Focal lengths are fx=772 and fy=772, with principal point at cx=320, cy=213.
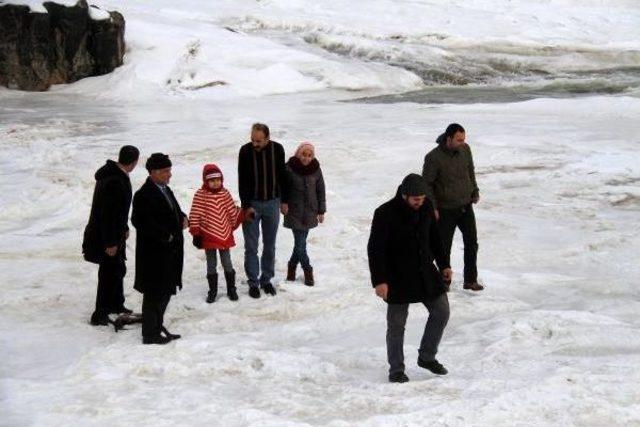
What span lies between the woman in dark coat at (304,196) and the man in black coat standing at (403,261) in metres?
2.46

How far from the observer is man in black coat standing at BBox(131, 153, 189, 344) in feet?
19.7

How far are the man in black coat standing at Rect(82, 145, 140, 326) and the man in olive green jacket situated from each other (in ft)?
8.90

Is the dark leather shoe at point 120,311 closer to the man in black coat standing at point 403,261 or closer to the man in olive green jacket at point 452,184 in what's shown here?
the man in black coat standing at point 403,261

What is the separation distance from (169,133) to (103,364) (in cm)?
1196

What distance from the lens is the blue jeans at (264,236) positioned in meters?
7.47

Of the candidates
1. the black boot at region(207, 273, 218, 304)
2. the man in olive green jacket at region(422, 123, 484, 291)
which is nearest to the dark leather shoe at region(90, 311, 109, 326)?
the black boot at region(207, 273, 218, 304)

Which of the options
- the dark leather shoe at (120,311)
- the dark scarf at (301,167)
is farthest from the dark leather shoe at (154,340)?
the dark scarf at (301,167)

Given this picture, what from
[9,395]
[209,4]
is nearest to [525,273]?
[9,395]

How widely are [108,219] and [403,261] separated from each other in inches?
105

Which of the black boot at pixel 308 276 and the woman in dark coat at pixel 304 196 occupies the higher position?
the woman in dark coat at pixel 304 196

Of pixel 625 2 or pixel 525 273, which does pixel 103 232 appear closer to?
pixel 525 273

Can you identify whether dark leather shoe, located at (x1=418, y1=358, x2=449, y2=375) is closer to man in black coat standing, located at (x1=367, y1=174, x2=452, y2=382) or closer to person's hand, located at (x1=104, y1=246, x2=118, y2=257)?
man in black coat standing, located at (x1=367, y1=174, x2=452, y2=382)

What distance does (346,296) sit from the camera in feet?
24.5

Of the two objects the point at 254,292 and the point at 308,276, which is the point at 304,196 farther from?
the point at 254,292
